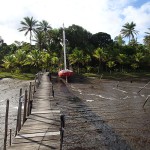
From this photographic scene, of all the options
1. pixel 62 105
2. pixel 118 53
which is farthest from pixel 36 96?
pixel 118 53

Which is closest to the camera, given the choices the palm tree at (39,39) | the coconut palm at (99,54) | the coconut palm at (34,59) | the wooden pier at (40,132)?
the wooden pier at (40,132)

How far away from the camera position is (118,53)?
6312 centimetres

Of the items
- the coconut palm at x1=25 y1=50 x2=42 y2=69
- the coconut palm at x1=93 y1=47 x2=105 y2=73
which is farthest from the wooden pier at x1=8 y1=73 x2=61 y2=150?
the coconut palm at x1=93 y1=47 x2=105 y2=73

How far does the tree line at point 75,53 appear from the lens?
5769 centimetres

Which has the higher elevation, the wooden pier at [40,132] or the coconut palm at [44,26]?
the coconut palm at [44,26]

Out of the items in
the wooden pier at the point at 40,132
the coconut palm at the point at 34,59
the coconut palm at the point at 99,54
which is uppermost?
the coconut palm at the point at 99,54

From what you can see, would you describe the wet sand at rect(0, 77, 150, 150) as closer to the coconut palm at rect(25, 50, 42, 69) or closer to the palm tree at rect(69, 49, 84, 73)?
the coconut palm at rect(25, 50, 42, 69)

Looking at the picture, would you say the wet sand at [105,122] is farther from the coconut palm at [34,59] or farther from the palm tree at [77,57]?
the palm tree at [77,57]

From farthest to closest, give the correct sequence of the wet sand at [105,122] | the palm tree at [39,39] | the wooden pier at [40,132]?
the palm tree at [39,39]
the wet sand at [105,122]
the wooden pier at [40,132]

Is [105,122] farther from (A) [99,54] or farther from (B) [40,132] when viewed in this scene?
(A) [99,54]

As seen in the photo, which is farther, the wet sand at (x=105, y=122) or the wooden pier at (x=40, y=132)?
the wet sand at (x=105, y=122)

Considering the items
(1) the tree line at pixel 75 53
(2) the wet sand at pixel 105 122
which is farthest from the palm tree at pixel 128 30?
(2) the wet sand at pixel 105 122

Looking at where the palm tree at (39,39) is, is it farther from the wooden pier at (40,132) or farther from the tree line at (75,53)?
the wooden pier at (40,132)

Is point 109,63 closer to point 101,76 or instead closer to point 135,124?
point 101,76
